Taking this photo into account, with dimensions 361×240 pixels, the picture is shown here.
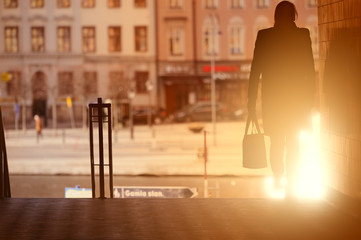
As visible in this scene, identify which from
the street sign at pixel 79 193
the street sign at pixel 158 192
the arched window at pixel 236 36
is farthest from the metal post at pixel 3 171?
the arched window at pixel 236 36

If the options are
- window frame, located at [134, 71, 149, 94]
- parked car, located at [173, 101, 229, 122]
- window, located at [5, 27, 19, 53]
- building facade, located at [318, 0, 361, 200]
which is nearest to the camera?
building facade, located at [318, 0, 361, 200]

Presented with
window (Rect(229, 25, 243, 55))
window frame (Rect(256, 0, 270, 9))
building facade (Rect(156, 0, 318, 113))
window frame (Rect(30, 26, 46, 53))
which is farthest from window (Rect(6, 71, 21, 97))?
window frame (Rect(256, 0, 270, 9))

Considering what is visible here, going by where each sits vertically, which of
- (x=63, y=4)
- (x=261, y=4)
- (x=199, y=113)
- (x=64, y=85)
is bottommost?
(x=199, y=113)

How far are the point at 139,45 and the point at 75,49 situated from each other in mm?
5251

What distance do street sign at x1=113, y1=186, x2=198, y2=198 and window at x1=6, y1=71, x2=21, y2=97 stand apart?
154 feet

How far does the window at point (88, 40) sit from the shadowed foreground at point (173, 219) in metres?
55.0

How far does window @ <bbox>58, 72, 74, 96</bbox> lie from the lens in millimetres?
60906

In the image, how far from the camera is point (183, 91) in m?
61.9

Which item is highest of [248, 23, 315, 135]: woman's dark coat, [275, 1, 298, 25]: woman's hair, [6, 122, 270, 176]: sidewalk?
[275, 1, 298, 25]: woman's hair

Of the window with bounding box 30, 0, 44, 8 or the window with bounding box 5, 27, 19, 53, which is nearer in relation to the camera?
the window with bounding box 5, 27, 19, 53

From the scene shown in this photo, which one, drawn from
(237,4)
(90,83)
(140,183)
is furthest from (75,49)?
(140,183)

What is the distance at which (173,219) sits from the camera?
6.48m

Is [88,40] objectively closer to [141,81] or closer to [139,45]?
[139,45]

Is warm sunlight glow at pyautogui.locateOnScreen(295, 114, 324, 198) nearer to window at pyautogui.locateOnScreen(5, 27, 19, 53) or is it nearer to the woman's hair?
the woman's hair
